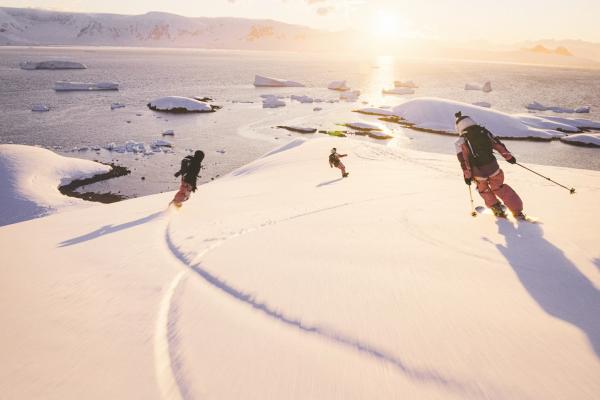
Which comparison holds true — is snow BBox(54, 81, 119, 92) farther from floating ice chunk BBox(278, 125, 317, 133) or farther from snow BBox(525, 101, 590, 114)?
snow BBox(525, 101, 590, 114)

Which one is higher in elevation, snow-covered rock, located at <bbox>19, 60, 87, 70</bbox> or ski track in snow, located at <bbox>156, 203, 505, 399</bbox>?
snow-covered rock, located at <bbox>19, 60, 87, 70</bbox>

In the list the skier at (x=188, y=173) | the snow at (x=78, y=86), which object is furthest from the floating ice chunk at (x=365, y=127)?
the snow at (x=78, y=86)

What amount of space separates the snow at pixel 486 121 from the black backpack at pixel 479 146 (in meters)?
26.0

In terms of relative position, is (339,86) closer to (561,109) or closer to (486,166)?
(561,109)

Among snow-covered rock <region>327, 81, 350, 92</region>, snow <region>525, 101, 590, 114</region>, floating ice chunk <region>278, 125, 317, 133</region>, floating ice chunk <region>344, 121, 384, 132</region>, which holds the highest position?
snow-covered rock <region>327, 81, 350, 92</region>

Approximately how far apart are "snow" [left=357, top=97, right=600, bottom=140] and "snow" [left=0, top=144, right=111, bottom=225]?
27330 mm

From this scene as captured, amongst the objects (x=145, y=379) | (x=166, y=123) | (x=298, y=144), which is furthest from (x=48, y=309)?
(x=166, y=123)

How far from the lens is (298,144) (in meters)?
18.6

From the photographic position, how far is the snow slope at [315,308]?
7.09ft

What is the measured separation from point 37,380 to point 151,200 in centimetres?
723

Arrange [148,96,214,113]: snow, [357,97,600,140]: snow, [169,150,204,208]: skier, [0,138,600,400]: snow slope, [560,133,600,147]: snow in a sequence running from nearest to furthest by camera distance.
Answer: [0,138,600,400]: snow slope
[169,150,204,208]: skier
[560,133,600,147]: snow
[357,97,600,140]: snow
[148,96,214,113]: snow

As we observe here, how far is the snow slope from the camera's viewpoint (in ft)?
7.09

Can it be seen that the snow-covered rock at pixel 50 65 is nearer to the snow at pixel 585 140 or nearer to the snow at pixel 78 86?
the snow at pixel 78 86

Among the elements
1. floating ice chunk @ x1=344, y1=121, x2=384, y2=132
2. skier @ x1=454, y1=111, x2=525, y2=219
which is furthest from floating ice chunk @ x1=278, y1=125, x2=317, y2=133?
skier @ x1=454, y1=111, x2=525, y2=219
